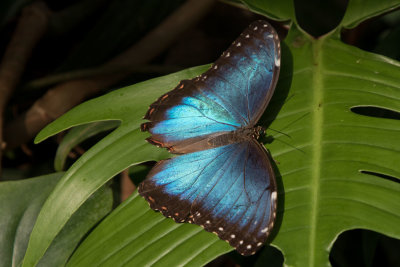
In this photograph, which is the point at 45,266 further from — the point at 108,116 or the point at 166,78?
the point at 166,78

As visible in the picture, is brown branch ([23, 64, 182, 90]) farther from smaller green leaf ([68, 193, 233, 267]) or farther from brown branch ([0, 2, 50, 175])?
smaller green leaf ([68, 193, 233, 267])

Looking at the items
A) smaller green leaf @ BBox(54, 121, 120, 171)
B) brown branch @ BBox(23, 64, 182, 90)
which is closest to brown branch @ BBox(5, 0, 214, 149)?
brown branch @ BBox(23, 64, 182, 90)

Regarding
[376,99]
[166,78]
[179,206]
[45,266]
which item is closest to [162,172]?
[179,206]

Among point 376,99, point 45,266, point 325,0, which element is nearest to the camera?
point 376,99

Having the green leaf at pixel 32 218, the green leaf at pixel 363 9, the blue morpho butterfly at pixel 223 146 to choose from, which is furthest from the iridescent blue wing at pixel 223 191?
the green leaf at pixel 363 9

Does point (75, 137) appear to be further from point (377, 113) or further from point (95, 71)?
point (377, 113)

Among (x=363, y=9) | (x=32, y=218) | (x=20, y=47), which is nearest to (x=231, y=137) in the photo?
(x=363, y=9)

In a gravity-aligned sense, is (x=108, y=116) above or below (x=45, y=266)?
above
